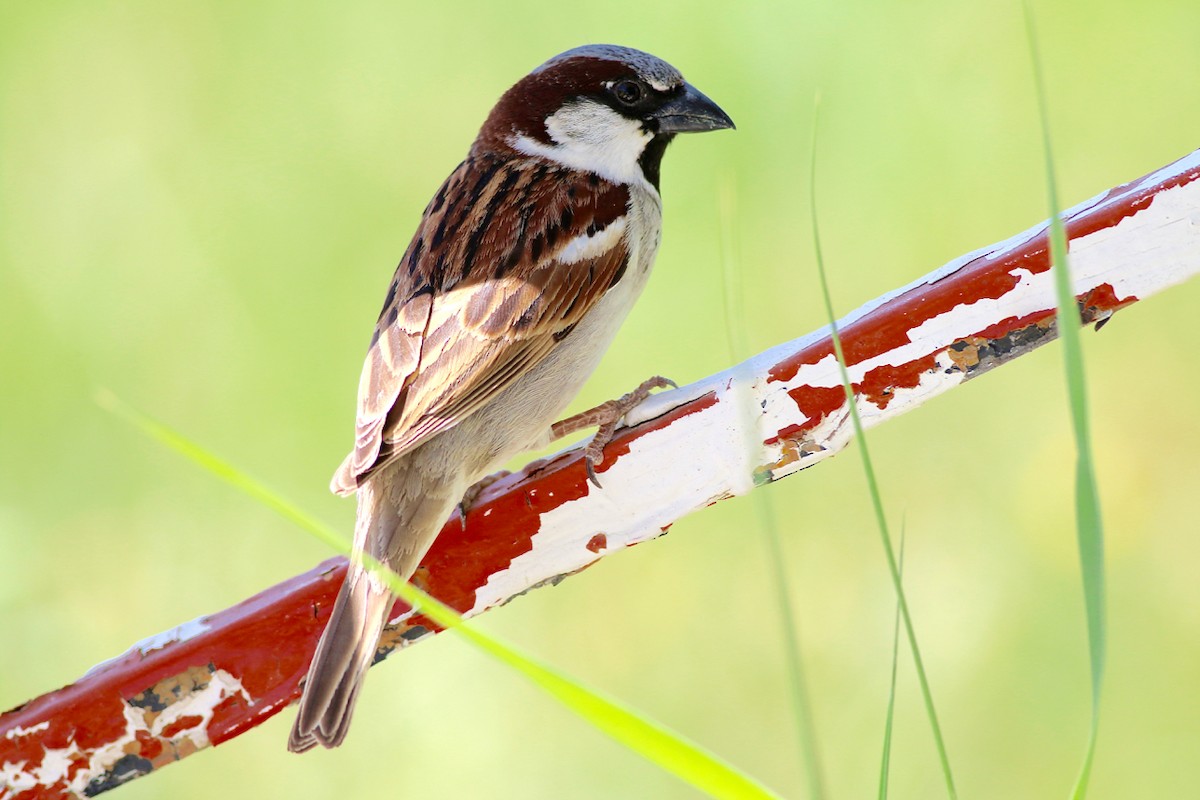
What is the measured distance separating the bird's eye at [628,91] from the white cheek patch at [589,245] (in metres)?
0.19

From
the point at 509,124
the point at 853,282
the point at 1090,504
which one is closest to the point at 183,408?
the point at 509,124

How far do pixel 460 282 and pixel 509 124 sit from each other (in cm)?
31

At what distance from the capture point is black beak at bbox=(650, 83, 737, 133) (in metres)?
1.66

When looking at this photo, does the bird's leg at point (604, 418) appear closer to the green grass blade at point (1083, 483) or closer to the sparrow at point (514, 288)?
the sparrow at point (514, 288)

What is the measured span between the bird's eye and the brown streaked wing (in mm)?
110

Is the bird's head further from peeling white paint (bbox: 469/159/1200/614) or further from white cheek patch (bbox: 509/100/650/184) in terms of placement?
peeling white paint (bbox: 469/159/1200/614)

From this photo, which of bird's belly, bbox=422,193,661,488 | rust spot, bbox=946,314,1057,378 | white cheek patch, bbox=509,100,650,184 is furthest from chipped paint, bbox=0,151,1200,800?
white cheek patch, bbox=509,100,650,184

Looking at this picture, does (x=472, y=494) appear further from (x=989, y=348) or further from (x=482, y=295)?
(x=989, y=348)

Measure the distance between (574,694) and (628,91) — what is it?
1.17 metres

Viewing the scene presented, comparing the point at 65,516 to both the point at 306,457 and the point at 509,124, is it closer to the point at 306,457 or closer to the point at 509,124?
the point at 306,457

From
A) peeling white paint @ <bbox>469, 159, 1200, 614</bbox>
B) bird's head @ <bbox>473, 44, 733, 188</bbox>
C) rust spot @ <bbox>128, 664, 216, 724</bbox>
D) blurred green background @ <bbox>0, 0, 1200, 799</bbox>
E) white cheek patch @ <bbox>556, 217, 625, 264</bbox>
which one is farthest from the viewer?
blurred green background @ <bbox>0, 0, 1200, 799</bbox>

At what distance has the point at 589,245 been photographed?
1.54 m

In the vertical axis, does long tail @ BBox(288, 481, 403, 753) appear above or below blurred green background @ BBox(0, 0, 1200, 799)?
below

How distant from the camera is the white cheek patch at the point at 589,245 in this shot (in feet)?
5.04
